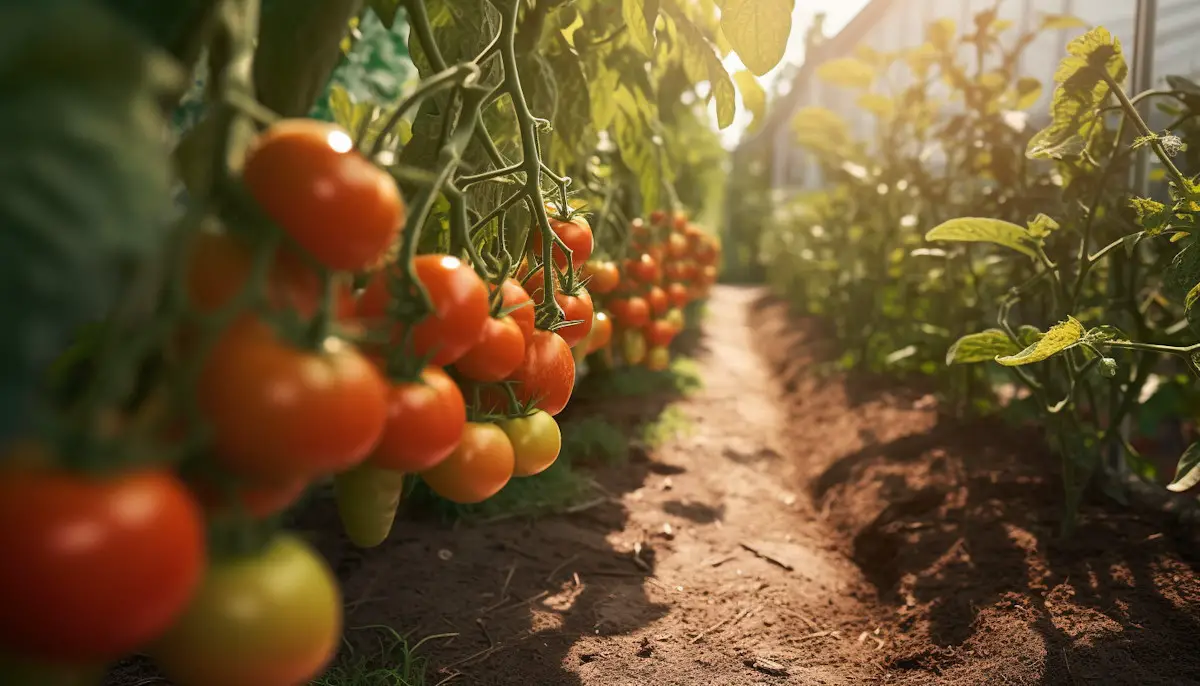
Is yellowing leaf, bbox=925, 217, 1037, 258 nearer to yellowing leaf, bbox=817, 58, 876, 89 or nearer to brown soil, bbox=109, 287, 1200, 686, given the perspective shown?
brown soil, bbox=109, 287, 1200, 686

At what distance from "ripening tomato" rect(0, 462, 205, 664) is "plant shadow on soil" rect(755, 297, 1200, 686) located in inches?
63.5

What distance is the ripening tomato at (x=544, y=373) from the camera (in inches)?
31.2

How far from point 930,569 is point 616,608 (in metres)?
0.78

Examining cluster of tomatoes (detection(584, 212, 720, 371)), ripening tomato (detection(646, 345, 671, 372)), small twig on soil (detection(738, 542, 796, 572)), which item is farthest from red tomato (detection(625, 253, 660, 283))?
small twig on soil (detection(738, 542, 796, 572))

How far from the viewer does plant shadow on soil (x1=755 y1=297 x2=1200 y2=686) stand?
159 centimetres

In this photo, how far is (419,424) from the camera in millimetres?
525

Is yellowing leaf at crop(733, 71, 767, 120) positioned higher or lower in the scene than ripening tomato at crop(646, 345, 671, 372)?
higher

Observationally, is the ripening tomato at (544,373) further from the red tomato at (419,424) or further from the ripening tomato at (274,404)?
the ripening tomato at (274,404)

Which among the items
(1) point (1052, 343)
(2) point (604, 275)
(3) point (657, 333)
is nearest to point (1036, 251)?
(1) point (1052, 343)

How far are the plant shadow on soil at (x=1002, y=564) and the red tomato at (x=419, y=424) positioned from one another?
4.69ft

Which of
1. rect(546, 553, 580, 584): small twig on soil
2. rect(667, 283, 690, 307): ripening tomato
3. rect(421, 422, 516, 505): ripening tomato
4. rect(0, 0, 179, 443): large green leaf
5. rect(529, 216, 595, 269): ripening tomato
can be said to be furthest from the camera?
rect(667, 283, 690, 307): ripening tomato

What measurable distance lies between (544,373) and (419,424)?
29 cm

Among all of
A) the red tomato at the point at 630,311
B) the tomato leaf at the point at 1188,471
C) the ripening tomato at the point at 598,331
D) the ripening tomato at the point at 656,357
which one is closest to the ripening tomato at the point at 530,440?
the ripening tomato at the point at 598,331

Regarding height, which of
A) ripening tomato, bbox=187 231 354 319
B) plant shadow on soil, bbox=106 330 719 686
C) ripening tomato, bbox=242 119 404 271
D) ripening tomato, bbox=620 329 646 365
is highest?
ripening tomato, bbox=242 119 404 271
